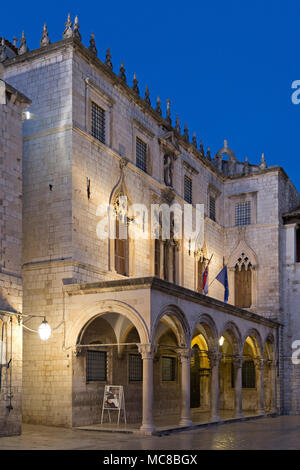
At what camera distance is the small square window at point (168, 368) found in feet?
96.0

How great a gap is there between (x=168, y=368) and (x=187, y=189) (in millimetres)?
9238

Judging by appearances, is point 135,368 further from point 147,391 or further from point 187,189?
point 187,189

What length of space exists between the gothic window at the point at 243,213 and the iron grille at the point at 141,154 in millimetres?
10095

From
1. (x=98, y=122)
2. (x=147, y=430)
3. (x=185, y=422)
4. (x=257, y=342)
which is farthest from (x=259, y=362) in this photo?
(x=98, y=122)

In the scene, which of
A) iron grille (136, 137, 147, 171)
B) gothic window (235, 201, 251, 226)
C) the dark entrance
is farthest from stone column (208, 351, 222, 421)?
gothic window (235, 201, 251, 226)

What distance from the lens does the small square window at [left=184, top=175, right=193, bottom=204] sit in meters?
32.7

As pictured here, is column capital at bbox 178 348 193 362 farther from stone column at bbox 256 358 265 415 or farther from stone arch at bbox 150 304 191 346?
stone column at bbox 256 358 265 415

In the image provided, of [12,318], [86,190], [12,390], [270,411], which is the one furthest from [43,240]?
[270,411]

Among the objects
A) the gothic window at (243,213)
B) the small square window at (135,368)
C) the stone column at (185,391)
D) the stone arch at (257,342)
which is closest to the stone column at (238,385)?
the stone arch at (257,342)

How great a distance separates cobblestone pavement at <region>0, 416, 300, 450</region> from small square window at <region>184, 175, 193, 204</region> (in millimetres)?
13313

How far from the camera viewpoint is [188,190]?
3300 cm

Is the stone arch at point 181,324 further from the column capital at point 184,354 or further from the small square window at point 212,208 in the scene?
the small square window at point 212,208

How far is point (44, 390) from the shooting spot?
72.4 ft

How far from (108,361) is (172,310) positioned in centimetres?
381
